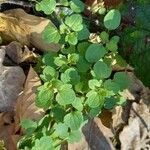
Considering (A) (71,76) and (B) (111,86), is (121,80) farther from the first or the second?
(A) (71,76)

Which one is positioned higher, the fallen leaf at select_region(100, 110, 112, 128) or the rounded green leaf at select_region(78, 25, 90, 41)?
the rounded green leaf at select_region(78, 25, 90, 41)

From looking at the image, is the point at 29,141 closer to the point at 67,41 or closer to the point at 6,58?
the point at 67,41

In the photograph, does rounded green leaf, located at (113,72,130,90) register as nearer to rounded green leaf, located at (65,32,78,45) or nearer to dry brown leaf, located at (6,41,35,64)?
rounded green leaf, located at (65,32,78,45)

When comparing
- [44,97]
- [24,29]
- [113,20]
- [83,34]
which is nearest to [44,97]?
[44,97]

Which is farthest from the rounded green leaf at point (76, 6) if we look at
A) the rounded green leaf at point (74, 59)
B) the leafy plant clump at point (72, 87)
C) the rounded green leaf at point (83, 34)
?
the rounded green leaf at point (74, 59)

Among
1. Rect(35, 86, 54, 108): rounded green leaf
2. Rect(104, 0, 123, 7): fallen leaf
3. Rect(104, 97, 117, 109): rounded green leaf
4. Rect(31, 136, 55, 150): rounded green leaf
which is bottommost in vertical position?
Rect(31, 136, 55, 150): rounded green leaf

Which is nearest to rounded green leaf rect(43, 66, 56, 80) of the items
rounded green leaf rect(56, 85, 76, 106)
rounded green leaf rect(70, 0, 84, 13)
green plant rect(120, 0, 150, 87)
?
rounded green leaf rect(56, 85, 76, 106)
